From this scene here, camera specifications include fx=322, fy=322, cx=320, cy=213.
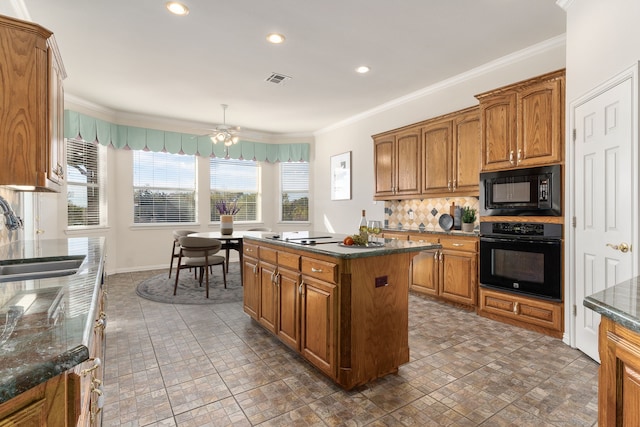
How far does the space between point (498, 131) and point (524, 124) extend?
25cm

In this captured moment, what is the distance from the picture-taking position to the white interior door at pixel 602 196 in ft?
6.94

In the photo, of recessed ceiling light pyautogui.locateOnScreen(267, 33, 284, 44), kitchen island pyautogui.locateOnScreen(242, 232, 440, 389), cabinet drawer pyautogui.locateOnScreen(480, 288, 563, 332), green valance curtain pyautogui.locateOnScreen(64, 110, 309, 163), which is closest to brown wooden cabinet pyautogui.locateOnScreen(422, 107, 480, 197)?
cabinet drawer pyautogui.locateOnScreen(480, 288, 563, 332)

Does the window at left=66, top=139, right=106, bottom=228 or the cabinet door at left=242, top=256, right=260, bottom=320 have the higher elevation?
the window at left=66, top=139, right=106, bottom=228

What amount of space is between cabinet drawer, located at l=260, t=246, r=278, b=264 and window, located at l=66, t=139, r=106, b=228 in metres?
4.11

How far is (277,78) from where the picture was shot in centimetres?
429

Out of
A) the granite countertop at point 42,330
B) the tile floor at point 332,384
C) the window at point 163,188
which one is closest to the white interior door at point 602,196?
the tile floor at point 332,384

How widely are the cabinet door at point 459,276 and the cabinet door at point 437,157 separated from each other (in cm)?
84

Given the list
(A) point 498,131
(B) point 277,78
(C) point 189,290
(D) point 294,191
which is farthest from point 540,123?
(D) point 294,191

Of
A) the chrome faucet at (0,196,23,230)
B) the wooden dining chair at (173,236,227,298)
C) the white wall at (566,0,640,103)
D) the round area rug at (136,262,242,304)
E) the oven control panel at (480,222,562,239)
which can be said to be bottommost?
the round area rug at (136,262,242,304)

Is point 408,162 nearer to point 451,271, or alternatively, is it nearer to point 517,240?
point 451,271

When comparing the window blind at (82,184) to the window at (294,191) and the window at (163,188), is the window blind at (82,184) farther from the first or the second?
the window at (294,191)

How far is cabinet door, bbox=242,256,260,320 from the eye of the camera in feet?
10.0

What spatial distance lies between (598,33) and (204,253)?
4.51m

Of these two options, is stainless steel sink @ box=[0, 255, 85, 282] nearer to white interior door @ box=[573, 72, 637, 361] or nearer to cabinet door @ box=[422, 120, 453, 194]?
white interior door @ box=[573, 72, 637, 361]
